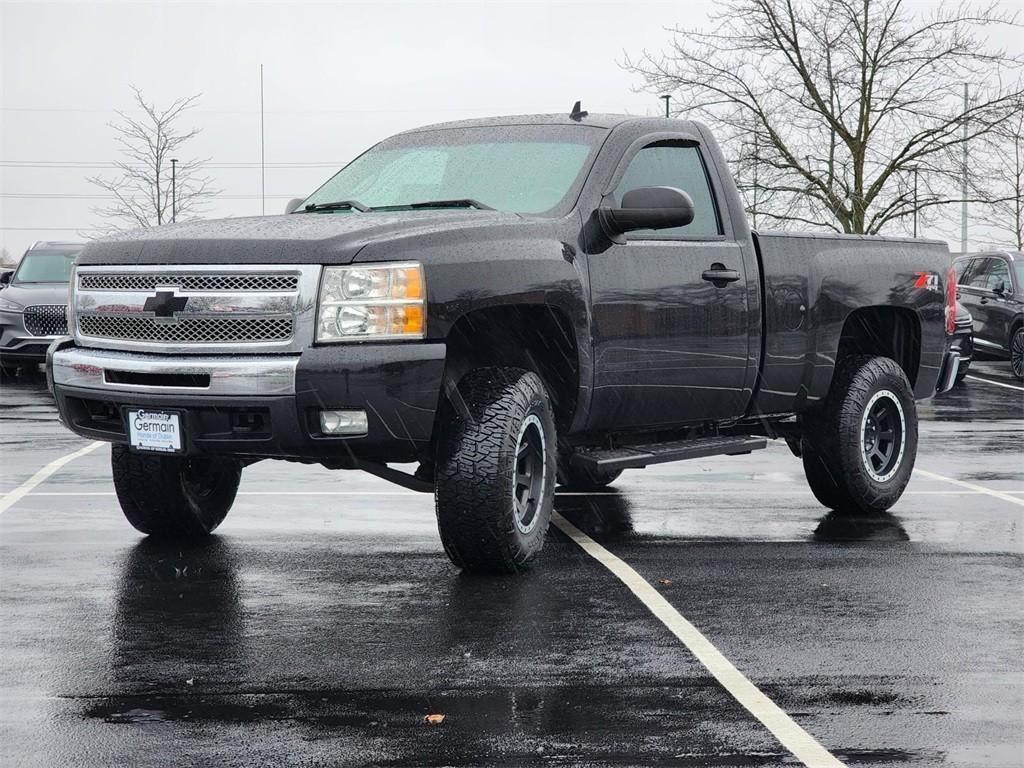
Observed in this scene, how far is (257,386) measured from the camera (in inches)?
278

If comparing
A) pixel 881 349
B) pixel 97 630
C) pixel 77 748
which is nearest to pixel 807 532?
pixel 881 349

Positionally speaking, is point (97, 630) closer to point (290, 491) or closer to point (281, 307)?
point (281, 307)

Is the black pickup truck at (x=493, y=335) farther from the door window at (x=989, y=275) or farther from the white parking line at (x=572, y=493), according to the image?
the door window at (x=989, y=275)

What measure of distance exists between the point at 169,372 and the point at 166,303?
309mm

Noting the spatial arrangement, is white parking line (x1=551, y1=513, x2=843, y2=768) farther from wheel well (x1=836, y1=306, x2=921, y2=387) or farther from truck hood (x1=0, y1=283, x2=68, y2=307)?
truck hood (x1=0, y1=283, x2=68, y2=307)

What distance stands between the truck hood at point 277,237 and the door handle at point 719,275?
141 centimetres

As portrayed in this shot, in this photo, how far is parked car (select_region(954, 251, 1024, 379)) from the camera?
24141 millimetres

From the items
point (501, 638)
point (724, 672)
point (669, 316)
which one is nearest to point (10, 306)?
point (669, 316)

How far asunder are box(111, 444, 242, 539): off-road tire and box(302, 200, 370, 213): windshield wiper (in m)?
1.41

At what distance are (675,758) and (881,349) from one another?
6322mm

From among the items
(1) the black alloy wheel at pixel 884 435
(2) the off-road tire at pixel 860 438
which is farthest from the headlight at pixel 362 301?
(1) the black alloy wheel at pixel 884 435

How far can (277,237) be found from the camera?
7223 mm

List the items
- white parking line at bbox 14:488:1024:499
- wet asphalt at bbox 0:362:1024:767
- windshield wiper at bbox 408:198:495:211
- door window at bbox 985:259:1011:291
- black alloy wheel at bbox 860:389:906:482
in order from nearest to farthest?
wet asphalt at bbox 0:362:1024:767 → windshield wiper at bbox 408:198:495:211 → black alloy wheel at bbox 860:389:906:482 → white parking line at bbox 14:488:1024:499 → door window at bbox 985:259:1011:291

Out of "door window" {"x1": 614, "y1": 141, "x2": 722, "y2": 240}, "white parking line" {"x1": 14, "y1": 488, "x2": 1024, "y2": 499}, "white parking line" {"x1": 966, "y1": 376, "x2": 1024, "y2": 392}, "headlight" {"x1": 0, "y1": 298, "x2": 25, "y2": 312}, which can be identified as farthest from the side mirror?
"headlight" {"x1": 0, "y1": 298, "x2": 25, "y2": 312}
